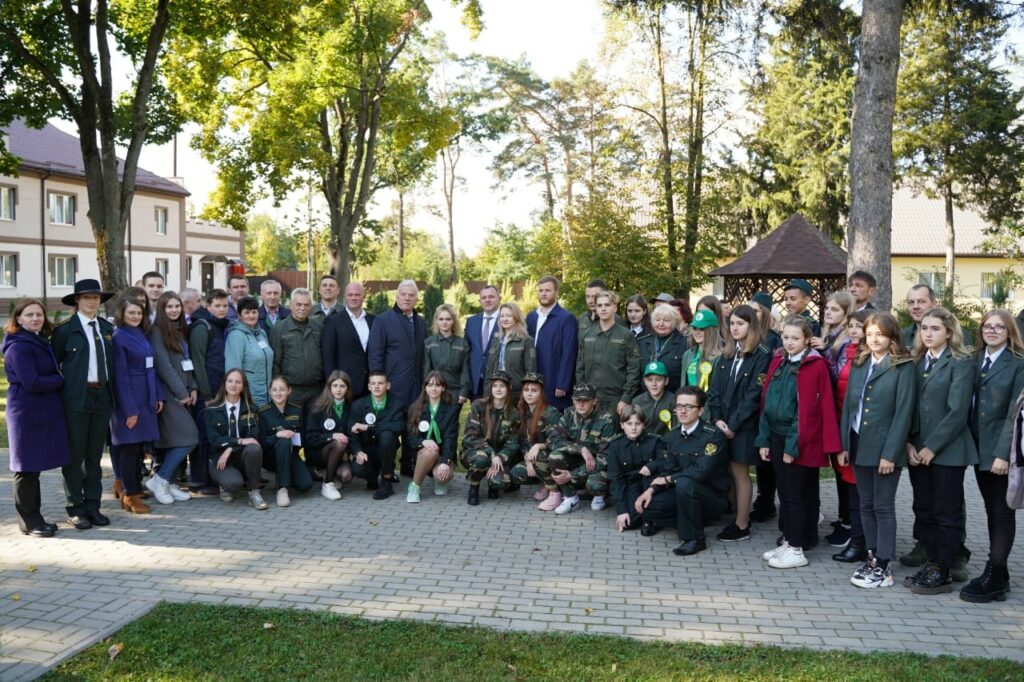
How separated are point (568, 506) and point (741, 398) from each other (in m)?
1.94

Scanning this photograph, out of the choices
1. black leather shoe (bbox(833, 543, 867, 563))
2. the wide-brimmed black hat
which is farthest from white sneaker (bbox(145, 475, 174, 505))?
black leather shoe (bbox(833, 543, 867, 563))

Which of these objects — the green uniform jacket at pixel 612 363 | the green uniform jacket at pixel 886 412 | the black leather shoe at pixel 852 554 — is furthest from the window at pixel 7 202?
the green uniform jacket at pixel 886 412

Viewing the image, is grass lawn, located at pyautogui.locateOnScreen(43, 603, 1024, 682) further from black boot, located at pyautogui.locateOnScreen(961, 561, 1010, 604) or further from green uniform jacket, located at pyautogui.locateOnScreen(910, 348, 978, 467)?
green uniform jacket, located at pyautogui.locateOnScreen(910, 348, 978, 467)

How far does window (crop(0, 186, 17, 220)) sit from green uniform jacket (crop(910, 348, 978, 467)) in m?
38.9

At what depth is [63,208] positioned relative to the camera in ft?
125

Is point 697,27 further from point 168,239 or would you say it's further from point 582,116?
point 168,239

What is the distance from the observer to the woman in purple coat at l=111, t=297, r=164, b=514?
6996 millimetres

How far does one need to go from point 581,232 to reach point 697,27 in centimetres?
688

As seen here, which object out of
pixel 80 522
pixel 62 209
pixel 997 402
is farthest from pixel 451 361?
pixel 62 209

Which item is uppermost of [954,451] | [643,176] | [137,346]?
[643,176]

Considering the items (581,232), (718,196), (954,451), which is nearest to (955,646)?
(954,451)

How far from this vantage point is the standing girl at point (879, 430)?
17.7ft

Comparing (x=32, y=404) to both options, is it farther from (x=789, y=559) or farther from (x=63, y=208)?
(x=63, y=208)

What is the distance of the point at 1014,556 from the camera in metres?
6.32
